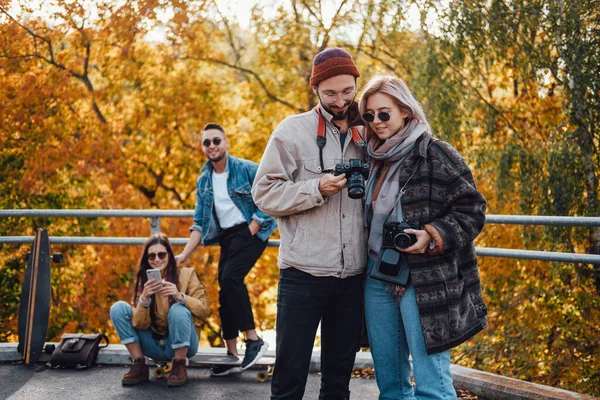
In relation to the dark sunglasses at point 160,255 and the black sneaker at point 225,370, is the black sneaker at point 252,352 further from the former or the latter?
the dark sunglasses at point 160,255

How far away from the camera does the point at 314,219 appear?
3.10 metres

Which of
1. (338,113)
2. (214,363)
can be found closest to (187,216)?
(214,363)

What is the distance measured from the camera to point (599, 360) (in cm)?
964

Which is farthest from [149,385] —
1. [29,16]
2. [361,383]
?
[29,16]

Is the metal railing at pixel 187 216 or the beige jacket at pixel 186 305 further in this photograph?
the beige jacket at pixel 186 305

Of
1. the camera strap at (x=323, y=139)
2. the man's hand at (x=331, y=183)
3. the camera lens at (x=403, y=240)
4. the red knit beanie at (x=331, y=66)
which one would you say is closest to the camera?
the camera lens at (x=403, y=240)

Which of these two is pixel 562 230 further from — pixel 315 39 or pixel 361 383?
pixel 315 39

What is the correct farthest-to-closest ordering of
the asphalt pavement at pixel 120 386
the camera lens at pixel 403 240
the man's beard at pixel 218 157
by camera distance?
the man's beard at pixel 218 157, the asphalt pavement at pixel 120 386, the camera lens at pixel 403 240

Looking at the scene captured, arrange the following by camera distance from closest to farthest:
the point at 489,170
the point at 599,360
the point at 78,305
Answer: the point at 599,360 < the point at 489,170 < the point at 78,305

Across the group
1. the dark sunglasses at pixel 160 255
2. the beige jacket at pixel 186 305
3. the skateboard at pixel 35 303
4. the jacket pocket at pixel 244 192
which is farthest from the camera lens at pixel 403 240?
the skateboard at pixel 35 303

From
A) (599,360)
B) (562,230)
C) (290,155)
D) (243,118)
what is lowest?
(599,360)

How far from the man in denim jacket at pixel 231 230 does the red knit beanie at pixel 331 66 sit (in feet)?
6.59

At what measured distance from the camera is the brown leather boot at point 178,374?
4680mm

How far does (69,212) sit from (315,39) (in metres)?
12.6
